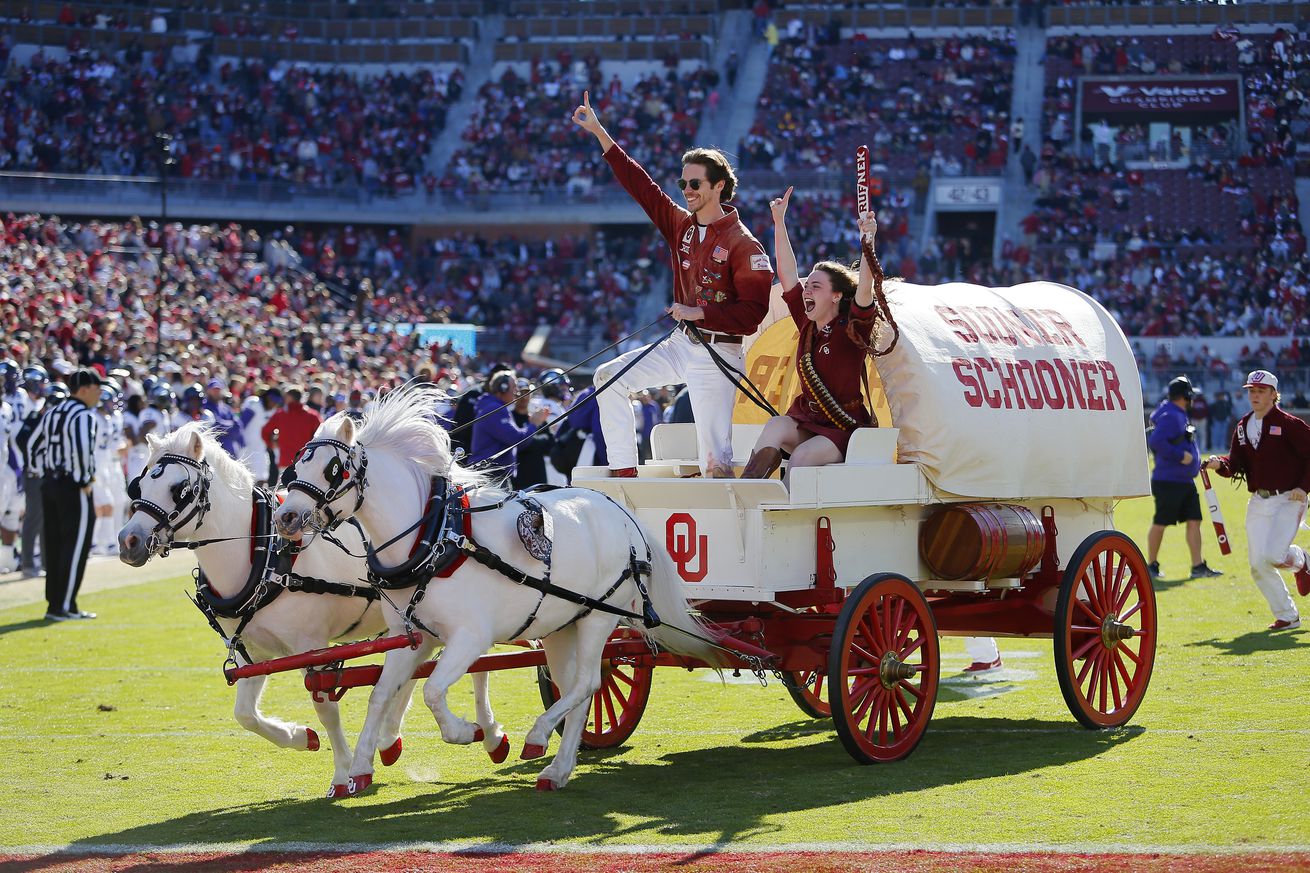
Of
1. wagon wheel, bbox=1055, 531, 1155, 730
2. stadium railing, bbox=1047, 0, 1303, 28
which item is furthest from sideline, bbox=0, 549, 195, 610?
stadium railing, bbox=1047, 0, 1303, 28

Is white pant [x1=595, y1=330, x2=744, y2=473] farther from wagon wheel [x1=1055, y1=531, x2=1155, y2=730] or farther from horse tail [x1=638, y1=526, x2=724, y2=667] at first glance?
wagon wheel [x1=1055, y1=531, x2=1155, y2=730]

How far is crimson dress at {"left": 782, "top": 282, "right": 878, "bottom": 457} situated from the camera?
8.13m

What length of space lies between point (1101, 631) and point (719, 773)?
222cm

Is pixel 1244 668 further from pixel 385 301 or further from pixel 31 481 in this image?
pixel 385 301

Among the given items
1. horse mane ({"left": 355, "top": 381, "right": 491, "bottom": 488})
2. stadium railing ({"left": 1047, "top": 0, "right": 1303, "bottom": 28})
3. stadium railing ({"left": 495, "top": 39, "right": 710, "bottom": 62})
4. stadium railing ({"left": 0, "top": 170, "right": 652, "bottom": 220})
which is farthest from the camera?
stadium railing ({"left": 495, "top": 39, "right": 710, "bottom": 62})

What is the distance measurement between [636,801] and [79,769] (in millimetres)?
2809

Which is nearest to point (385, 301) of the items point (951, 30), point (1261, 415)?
point (951, 30)

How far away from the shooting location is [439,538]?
690 centimetres

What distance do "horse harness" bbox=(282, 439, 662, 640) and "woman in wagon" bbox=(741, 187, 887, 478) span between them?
1.21 metres

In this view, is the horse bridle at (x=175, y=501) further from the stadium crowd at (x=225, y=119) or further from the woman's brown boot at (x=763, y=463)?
the stadium crowd at (x=225, y=119)

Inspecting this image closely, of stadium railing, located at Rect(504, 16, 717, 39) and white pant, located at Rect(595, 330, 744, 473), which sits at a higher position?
stadium railing, located at Rect(504, 16, 717, 39)

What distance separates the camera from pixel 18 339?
73.2 feet

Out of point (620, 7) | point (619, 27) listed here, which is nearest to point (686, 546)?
point (619, 27)

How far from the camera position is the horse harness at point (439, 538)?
6734 mm
